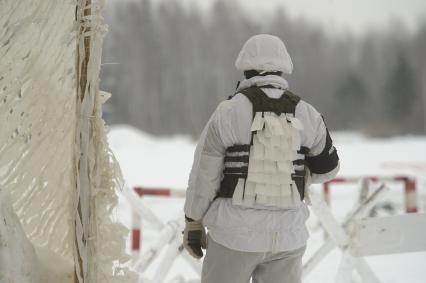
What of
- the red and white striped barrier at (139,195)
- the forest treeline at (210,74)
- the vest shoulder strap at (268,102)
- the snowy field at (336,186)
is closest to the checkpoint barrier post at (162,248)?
the snowy field at (336,186)

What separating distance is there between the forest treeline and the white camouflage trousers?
95.7ft

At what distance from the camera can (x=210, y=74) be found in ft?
105

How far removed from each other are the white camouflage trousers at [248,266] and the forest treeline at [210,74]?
29.2 meters

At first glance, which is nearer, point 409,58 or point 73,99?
point 73,99

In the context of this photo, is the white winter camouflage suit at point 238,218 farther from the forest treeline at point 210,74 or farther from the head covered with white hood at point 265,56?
the forest treeline at point 210,74

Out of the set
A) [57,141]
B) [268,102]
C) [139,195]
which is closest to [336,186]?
[139,195]

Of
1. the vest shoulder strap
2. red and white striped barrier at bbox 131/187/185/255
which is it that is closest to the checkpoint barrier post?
red and white striped barrier at bbox 131/187/185/255

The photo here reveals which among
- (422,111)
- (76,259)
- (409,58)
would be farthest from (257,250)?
(409,58)

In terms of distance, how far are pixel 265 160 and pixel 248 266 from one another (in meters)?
0.40

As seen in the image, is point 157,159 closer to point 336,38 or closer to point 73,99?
point 73,99

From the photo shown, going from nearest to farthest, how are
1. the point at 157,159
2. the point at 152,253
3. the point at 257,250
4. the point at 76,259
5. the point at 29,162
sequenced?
the point at 76,259, the point at 29,162, the point at 257,250, the point at 152,253, the point at 157,159

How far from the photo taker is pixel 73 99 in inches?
64.4

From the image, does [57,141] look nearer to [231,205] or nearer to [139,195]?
[231,205]

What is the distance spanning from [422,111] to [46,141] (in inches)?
1397
